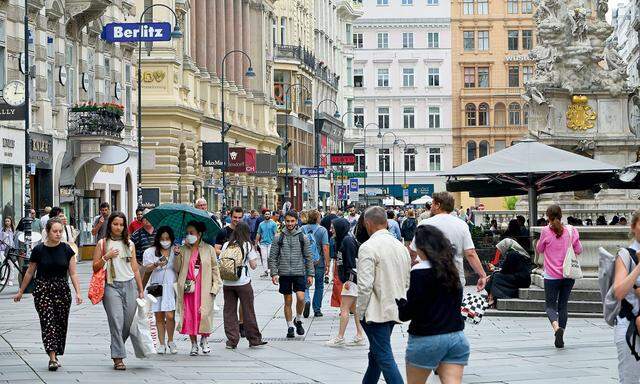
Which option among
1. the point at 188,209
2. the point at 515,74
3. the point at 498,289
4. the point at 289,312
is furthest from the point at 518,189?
the point at 515,74

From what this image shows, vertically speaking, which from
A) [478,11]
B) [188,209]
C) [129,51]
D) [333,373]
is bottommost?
[333,373]

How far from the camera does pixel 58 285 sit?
16812 millimetres

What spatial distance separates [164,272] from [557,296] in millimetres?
4945

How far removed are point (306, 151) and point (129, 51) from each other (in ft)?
159

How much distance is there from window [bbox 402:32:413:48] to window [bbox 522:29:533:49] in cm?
1002

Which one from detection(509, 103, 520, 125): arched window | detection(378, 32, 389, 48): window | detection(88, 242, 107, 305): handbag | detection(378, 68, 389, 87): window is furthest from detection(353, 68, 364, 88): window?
detection(88, 242, 107, 305): handbag

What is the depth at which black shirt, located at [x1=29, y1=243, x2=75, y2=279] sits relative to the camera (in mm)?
16812

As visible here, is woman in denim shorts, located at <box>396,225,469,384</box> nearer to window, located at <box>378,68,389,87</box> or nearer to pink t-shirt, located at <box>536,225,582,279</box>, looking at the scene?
pink t-shirt, located at <box>536,225,582,279</box>

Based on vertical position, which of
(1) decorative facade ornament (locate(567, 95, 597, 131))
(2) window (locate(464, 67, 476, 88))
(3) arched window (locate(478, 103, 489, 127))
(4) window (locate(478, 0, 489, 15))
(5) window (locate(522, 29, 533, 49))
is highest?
(4) window (locate(478, 0, 489, 15))

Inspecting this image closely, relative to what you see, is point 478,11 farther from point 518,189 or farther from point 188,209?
point 188,209

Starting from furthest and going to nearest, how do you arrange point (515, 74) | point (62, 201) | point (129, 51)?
point (515, 74)
point (129, 51)
point (62, 201)

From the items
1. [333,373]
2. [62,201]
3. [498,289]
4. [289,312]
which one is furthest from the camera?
[62,201]

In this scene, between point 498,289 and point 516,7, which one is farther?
point 516,7

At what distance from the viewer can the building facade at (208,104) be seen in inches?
2339
